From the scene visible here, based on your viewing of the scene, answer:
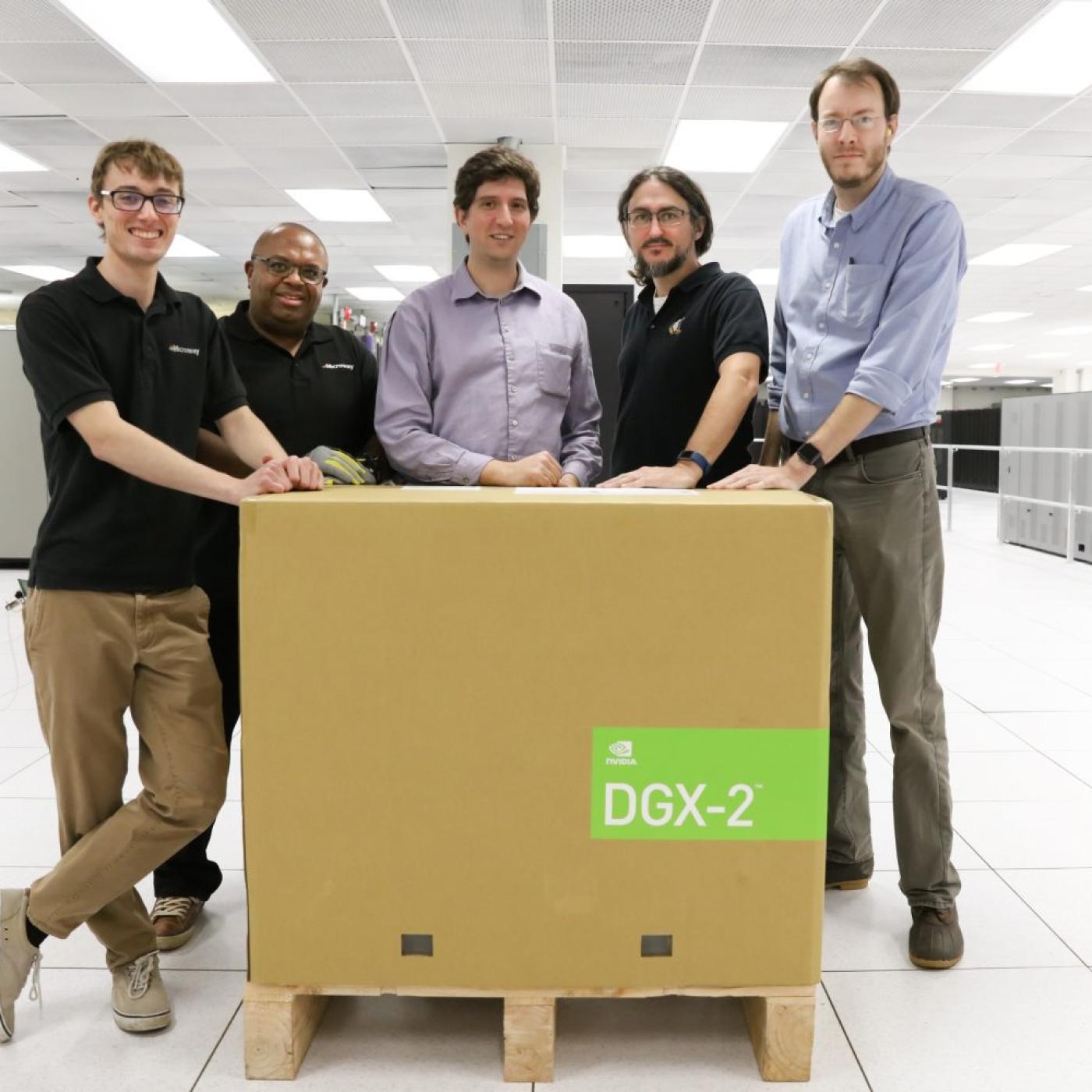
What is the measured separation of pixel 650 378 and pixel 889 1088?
1.30m

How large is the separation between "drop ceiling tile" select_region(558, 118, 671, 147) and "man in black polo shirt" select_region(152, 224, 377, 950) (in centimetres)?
479

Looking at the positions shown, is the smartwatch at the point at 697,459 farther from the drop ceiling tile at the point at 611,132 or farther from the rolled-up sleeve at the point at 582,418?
the drop ceiling tile at the point at 611,132

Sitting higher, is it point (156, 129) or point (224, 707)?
point (156, 129)

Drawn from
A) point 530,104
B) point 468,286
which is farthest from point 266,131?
point 468,286

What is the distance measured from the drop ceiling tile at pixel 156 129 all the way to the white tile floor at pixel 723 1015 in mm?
4865

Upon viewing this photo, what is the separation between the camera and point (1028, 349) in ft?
64.3

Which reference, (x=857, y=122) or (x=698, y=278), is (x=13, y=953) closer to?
(x=698, y=278)

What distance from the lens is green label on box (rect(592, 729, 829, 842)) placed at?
57.9 inches

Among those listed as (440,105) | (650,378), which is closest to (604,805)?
(650,378)

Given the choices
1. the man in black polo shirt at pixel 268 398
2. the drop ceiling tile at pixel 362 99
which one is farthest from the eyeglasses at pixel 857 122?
the drop ceiling tile at pixel 362 99

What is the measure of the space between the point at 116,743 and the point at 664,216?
139 centimetres

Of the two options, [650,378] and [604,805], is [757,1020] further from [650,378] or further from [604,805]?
[650,378]

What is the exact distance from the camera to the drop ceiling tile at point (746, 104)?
18.7 feet

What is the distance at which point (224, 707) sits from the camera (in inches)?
81.4
